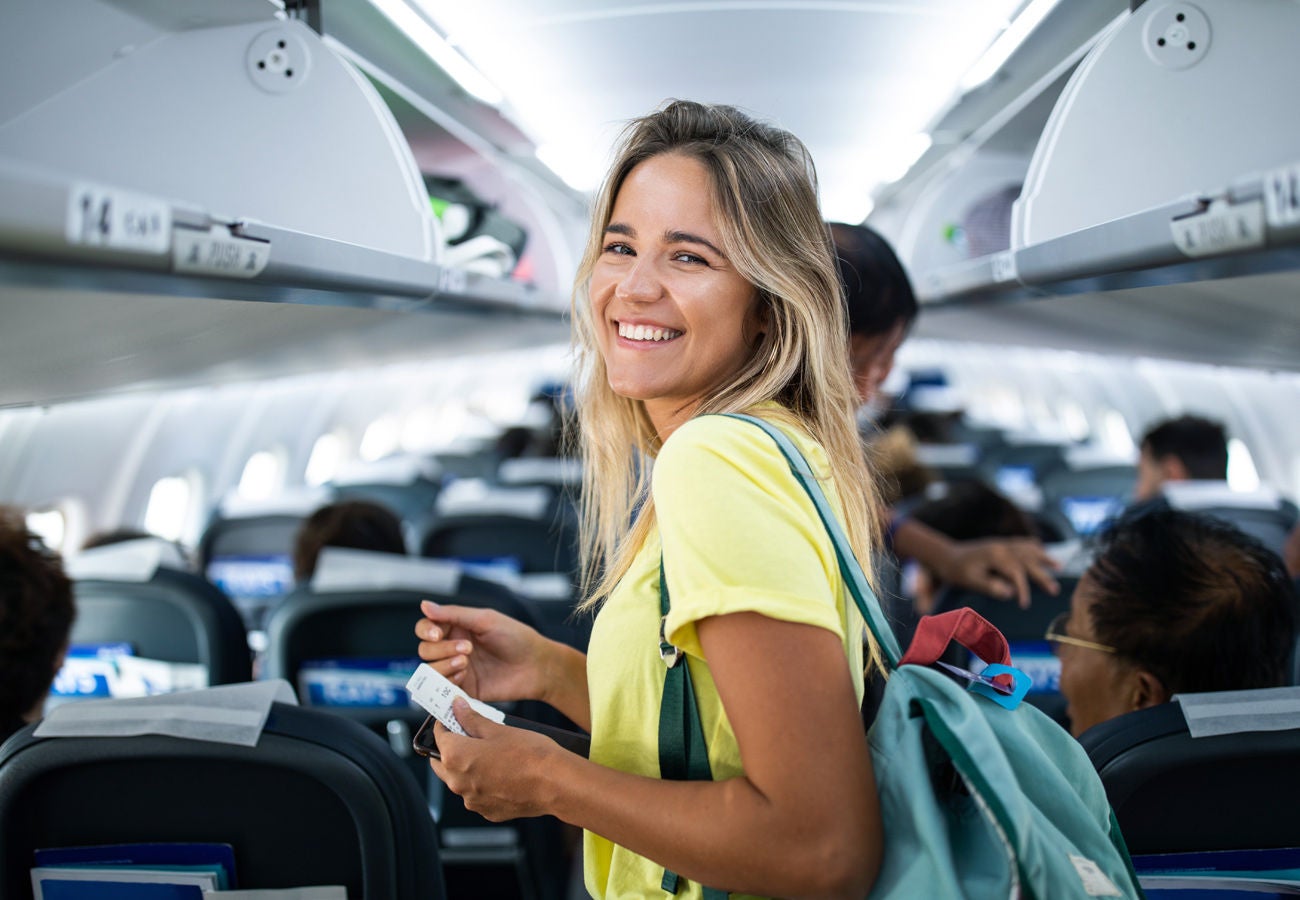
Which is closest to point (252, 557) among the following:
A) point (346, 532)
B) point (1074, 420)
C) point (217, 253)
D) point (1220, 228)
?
point (346, 532)

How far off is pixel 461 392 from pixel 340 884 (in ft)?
50.5

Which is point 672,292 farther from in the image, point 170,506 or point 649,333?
point 170,506

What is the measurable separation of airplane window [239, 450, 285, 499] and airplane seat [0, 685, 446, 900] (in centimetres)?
757

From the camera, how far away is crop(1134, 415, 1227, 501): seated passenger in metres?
4.75

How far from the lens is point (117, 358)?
2.70 meters

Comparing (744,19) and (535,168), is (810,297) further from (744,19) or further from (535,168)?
(535,168)

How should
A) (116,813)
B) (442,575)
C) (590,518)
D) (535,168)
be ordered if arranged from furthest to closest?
1. (535,168)
2. (442,575)
3. (590,518)
4. (116,813)

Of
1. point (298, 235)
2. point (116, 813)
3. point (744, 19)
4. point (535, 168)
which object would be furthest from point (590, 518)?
point (535, 168)

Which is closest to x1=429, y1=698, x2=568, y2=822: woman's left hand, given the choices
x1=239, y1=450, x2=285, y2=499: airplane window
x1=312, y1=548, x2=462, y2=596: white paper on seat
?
x1=312, y1=548, x2=462, y2=596: white paper on seat

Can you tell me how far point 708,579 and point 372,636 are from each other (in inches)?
66.1

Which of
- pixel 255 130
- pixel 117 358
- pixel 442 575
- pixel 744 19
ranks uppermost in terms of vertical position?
pixel 744 19

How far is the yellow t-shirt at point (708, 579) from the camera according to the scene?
1.18 metres

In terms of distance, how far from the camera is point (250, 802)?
1425 millimetres

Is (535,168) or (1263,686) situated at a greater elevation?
(535,168)
